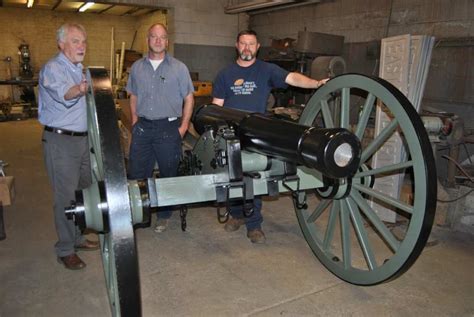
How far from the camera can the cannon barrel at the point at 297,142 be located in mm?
1329

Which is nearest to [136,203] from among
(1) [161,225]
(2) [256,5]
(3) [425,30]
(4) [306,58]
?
(1) [161,225]

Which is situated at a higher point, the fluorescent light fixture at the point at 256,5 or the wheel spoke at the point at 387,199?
the fluorescent light fixture at the point at 256,5

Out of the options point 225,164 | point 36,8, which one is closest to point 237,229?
point 225,164

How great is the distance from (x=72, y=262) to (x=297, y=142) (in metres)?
1.57

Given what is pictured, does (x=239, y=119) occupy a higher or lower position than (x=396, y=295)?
higher

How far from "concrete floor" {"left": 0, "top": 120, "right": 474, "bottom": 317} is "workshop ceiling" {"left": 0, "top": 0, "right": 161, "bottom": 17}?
293 inches

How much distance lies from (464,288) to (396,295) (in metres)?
0.41

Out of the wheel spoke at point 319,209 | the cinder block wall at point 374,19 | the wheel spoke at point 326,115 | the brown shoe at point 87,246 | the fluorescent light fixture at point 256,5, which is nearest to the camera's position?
the wheel spoke at point 326,115

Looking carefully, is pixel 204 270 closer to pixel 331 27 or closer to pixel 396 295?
pixel 396 295

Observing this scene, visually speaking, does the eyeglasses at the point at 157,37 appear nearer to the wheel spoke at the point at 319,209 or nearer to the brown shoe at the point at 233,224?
the brown shoe at the point at 233,224

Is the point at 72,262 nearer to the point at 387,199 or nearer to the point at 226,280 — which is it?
the point at 226,280

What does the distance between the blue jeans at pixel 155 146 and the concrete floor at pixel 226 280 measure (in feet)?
1.55

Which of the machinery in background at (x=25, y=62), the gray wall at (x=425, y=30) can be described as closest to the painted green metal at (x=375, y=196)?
the gray wall at (x=425, y=30)

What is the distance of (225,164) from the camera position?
1.75 metres
